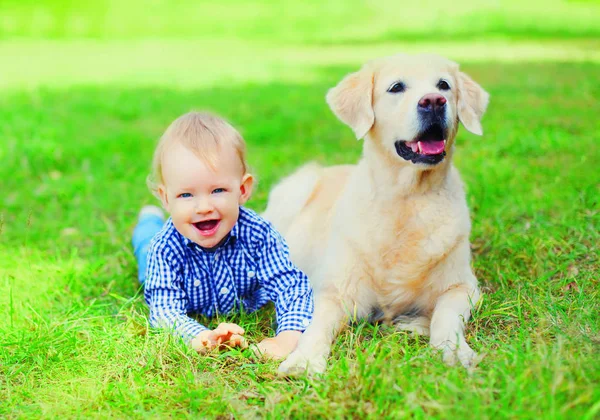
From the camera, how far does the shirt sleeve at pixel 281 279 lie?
10.1 ft

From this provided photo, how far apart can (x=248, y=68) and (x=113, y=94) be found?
112 inches

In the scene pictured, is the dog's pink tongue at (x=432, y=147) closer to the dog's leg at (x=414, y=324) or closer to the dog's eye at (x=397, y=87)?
the dog's eye at (x=397, y=87)

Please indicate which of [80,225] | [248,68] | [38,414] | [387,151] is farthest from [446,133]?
[248,68]

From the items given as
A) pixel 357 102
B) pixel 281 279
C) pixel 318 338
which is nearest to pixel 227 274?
pixel 281 279

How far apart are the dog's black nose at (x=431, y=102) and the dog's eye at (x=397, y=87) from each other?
22 centimetres

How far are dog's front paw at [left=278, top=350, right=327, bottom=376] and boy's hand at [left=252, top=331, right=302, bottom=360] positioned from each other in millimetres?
117

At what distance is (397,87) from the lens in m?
3.04

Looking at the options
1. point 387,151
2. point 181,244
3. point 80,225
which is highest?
point 387,151

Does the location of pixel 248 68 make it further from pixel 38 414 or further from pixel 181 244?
pixel 38 414

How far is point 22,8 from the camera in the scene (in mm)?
19234

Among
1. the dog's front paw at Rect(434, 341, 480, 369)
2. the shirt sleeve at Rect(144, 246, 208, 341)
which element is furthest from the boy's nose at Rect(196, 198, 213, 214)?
the dog's front paw at Rect(434, 341, 480, 369)

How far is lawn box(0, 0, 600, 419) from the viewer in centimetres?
221

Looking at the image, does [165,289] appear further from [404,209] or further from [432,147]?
[432,147]

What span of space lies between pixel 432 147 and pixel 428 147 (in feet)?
0.06
